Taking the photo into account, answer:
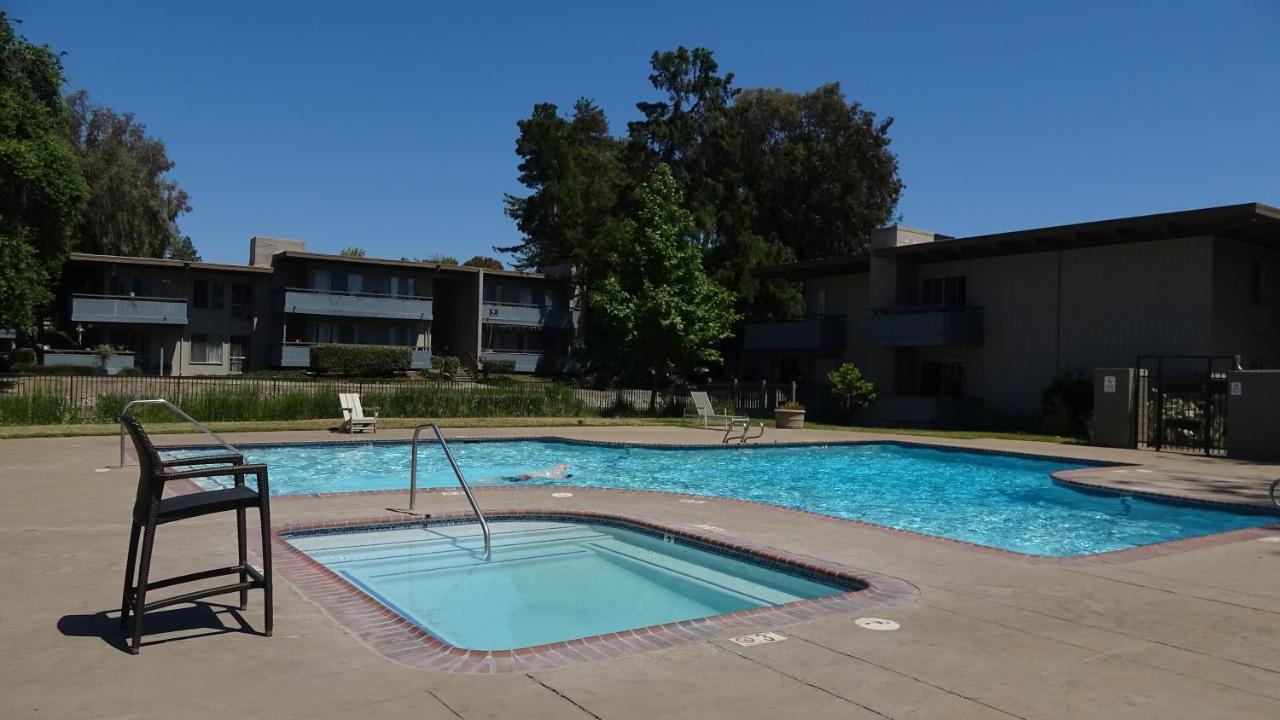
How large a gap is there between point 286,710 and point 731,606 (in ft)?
13.1

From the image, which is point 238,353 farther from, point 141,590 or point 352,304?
point 141,590

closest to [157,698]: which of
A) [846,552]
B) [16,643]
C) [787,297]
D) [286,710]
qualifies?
[286,710]

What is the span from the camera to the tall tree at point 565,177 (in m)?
55.9

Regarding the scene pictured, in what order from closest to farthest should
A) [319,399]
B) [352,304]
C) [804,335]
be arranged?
[319,399] < [804,335] < [352,304]

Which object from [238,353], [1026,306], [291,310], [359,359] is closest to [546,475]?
[1026,306]

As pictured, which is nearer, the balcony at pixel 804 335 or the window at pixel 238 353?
the balcony at pixel 804 335

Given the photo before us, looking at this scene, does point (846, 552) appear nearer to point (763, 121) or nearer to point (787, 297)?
point (787, 297)

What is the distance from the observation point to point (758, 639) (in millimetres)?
5254

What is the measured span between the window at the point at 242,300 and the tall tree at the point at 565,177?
17.8 metres

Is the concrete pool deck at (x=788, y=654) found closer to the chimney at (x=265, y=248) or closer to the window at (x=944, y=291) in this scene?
the window at (x=944, y=291)

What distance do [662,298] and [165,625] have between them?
2632 centimetres

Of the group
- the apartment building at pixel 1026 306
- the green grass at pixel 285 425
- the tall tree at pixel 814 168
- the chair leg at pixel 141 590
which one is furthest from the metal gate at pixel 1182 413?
the tall tree at pixel 814 168

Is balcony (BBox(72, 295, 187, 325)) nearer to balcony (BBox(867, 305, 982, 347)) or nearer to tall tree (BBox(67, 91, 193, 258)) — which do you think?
tall tree (BBox(67, 91, 193, 258))

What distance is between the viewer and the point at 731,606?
23.5ft
